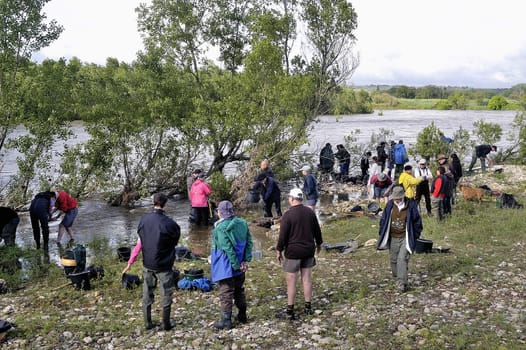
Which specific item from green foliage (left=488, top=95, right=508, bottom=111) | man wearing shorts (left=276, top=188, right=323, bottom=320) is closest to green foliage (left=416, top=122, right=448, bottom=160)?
man wearing shorts (left=276, top=188, right=323, bottom=320)

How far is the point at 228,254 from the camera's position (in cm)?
633

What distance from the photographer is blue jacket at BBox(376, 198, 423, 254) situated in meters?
7.70

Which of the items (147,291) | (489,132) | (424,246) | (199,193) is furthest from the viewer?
(489,132)

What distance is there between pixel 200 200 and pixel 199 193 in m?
0.23

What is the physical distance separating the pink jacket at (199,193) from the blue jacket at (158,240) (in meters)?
7.68

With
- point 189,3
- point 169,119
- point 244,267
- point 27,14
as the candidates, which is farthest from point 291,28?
point 244,267

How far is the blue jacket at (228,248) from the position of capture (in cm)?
633

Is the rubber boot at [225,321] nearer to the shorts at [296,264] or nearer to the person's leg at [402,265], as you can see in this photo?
the shorts at [296,264]

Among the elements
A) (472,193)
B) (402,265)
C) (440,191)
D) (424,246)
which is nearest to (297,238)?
(402,265)

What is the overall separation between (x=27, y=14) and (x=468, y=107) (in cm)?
10080

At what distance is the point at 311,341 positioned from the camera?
6.17 metres

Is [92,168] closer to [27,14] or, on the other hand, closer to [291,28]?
[27,14]

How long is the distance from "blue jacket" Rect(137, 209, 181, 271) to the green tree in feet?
36.6

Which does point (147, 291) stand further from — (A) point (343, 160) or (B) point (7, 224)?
(A) point (343, 160)
